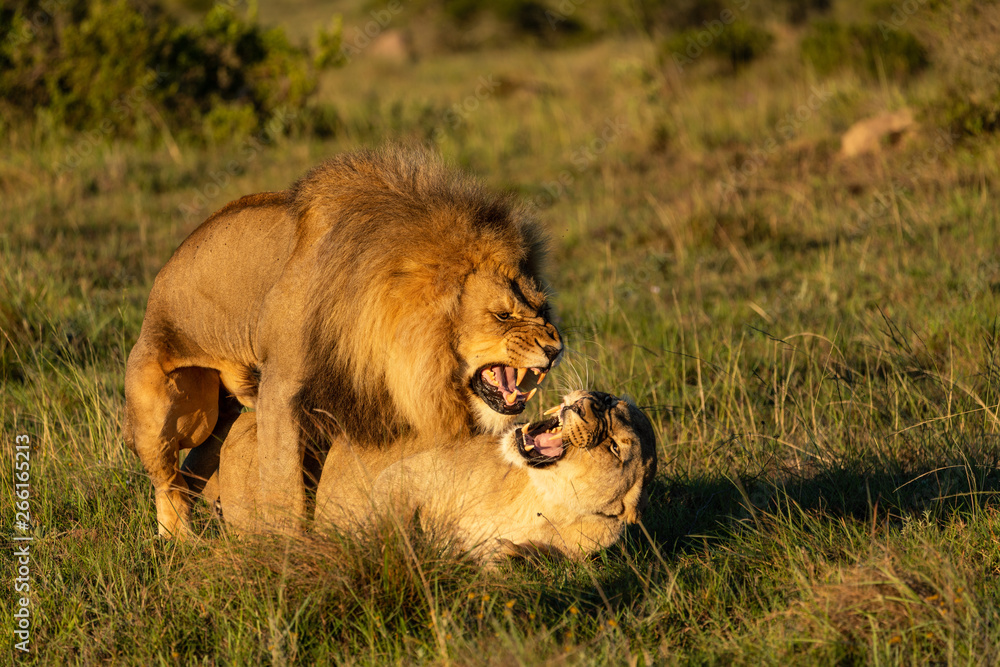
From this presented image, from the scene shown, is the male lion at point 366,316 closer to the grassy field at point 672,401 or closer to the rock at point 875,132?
the grassy field at point 672,401

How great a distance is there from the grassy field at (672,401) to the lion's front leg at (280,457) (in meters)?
0.22

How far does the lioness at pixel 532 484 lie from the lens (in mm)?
2982

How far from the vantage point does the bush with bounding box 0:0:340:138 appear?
1052 centimetres

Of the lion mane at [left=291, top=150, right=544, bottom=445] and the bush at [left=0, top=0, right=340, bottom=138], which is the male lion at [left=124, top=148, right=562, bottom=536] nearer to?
the lion mane at [left=291, top=150, right=544, bottom=445]

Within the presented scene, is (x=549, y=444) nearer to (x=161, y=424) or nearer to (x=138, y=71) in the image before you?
(x=161, y=424)

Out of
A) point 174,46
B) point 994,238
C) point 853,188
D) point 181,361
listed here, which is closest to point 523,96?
point 174,46

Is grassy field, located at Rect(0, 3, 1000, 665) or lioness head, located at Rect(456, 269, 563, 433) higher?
lioness head, located at Rect(456, 269, 563, 433)

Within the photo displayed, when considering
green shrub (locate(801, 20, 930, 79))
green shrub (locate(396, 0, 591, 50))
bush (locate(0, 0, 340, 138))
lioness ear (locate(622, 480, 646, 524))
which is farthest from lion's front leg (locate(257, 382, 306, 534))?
green shrub (locate(396, 0, 591, 50))

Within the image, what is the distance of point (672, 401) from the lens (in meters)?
4.93

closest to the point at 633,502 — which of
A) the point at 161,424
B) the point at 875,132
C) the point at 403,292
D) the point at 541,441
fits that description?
the point at 541,441

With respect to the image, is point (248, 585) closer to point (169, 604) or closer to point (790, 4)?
point (169, 604)

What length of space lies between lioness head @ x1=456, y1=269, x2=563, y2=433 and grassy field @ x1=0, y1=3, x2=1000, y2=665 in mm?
497

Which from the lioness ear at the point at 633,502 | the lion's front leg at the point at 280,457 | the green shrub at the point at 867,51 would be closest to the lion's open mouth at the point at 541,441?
the lioness ear at the point at 633,502

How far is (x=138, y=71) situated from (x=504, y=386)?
884cm
